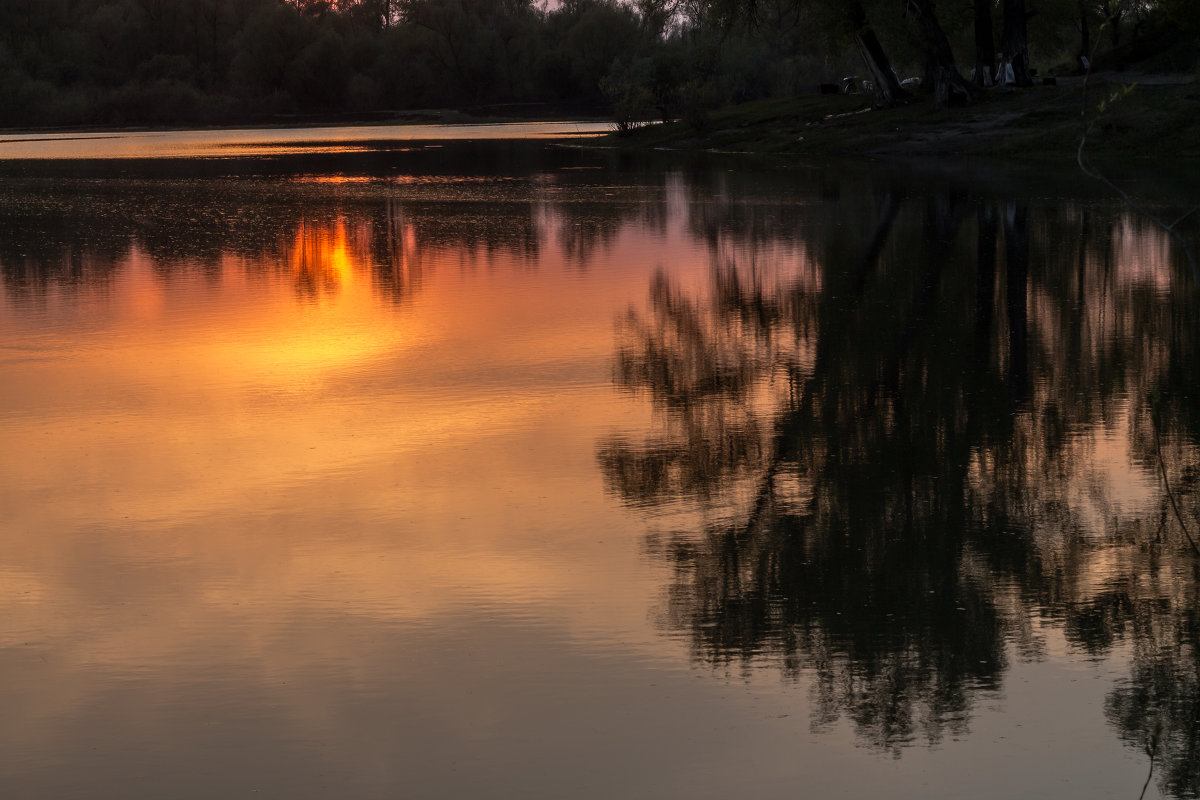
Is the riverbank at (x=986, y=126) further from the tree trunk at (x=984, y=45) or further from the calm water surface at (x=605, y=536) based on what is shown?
the calm water surface at (x=605, y=536)

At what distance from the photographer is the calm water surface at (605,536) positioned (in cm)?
579

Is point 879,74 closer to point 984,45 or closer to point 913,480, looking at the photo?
point 984,45

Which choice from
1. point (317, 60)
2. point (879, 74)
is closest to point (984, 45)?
point (879, 74)

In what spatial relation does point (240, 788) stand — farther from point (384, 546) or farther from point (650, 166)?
point (650, 166)

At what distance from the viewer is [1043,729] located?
588 centimetres

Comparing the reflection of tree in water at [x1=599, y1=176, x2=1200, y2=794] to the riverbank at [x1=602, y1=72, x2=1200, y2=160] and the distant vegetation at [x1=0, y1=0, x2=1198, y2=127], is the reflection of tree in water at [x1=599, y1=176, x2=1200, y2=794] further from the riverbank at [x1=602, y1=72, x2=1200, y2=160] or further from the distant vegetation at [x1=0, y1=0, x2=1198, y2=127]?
the distant vegetation at [x1=0, y1=0, x2=1198, y2=127]

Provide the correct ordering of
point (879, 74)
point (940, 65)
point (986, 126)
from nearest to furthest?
1. point (986, 126)
2. point (940, 65)
3. point (879, 74)

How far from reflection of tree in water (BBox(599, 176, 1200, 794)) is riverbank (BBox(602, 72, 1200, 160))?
70.6 feet

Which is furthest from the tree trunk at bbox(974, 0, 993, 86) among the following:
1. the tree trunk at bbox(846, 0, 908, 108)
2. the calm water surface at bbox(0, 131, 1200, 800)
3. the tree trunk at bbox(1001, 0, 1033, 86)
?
the calm water surface at bbox(0, 131, 1200, 800)

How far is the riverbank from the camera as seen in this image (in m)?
38.7

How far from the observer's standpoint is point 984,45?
49.2 m

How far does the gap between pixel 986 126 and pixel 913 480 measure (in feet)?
118

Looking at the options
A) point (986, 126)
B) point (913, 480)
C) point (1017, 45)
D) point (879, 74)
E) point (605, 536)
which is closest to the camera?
point (605, 536)

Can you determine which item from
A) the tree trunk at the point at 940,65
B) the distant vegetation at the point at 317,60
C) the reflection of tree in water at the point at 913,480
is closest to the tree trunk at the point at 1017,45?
the tree trunk at the point at 940,65
